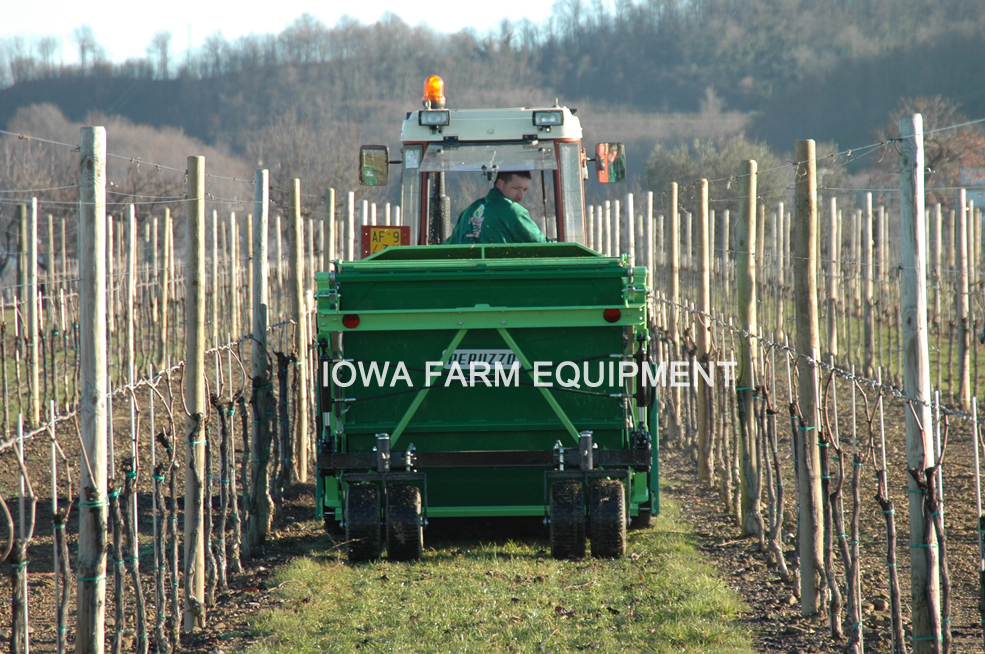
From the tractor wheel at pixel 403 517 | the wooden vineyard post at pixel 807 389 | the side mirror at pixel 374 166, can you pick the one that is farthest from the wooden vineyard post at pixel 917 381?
the side mirror at pixel 374 166

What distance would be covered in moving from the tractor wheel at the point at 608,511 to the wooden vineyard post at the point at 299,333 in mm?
2913

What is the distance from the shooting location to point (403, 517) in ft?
17.7

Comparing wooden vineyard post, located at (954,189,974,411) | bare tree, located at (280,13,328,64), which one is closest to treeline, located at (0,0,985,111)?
bare tree, located at (280,13,328,64)

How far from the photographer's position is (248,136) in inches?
2530

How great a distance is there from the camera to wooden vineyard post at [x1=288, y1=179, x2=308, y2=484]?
751 cm

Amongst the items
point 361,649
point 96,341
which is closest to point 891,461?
point 361,649

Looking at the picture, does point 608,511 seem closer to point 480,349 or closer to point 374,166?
point 480,349

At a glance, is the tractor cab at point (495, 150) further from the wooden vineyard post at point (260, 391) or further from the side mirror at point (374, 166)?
the wooden vineyard post at point (260, 391)

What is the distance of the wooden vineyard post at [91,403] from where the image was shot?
3.79 m

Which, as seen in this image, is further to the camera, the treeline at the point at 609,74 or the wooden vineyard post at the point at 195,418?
the treeline at the point at 609,74

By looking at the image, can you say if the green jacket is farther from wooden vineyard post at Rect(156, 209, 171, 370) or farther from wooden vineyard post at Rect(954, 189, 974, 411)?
wooden vineyard post at Rect(954, 189, 974, 411)

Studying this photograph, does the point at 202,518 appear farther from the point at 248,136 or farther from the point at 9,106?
the point at 9,106

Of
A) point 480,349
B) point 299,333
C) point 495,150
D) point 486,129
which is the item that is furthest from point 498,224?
point 299,333

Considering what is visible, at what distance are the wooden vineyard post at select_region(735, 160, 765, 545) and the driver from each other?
4.28ft
